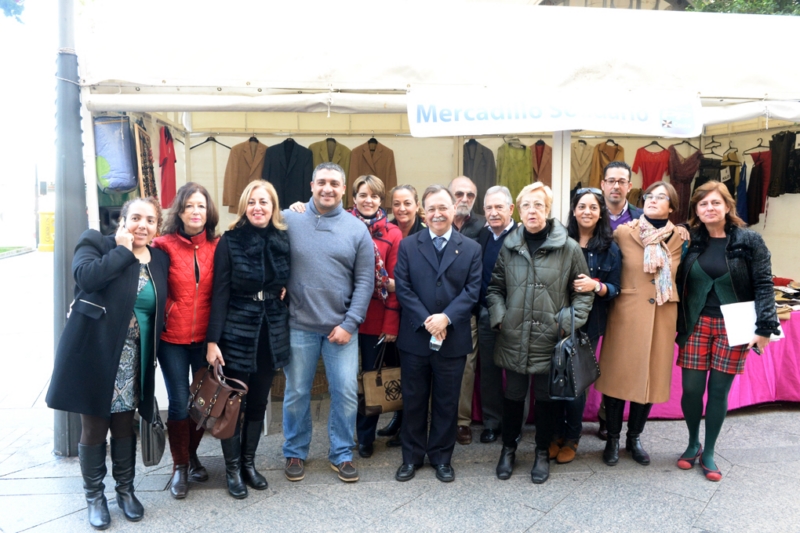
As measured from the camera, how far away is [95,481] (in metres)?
2.97

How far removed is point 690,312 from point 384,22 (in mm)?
2846

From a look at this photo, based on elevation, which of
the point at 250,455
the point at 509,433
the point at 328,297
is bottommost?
the point at 250,455

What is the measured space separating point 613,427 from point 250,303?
2524mm

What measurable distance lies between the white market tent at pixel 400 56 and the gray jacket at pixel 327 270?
3.13 ft

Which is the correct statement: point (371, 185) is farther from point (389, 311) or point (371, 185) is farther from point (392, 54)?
point (392, 54)

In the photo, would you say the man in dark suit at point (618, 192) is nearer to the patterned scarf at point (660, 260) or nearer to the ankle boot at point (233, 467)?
the patterned scarf at point (660, 260)

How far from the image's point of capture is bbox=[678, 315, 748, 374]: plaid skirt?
3371 millimetres

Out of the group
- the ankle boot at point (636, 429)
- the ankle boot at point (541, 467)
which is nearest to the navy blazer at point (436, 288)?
the ankle boot at point (541, 467)

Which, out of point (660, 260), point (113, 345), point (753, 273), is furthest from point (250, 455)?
point (753, 273)

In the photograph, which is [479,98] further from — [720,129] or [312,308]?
[720,129]

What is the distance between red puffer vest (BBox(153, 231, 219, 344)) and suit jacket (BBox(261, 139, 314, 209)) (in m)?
3.25

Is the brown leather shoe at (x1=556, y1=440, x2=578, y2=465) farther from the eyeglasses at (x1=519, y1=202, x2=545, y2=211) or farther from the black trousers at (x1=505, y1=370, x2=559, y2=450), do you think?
the eyeglasses at (x1=519, y1=202, x2=545, y2=211)

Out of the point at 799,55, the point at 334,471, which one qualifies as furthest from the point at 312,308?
the point at 799,55

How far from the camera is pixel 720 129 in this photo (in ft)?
23.4
